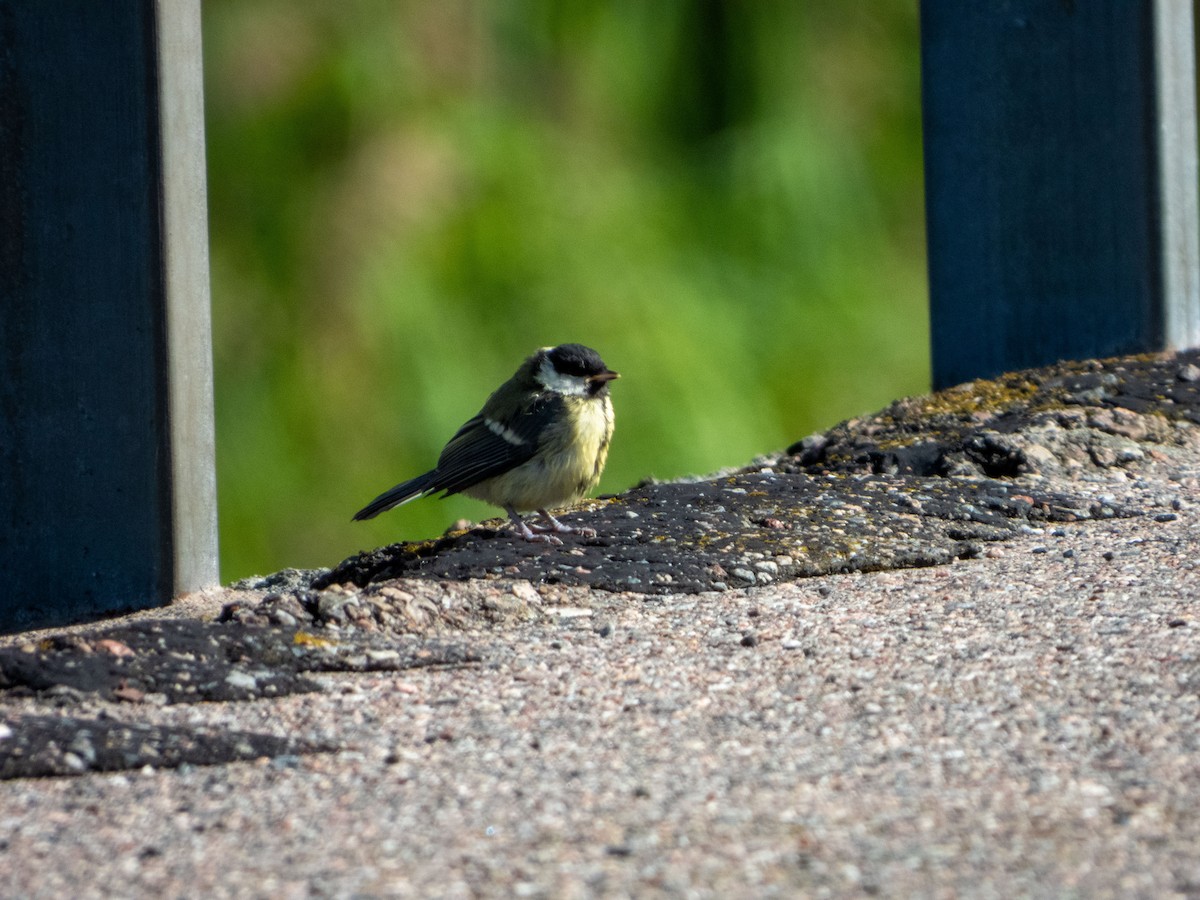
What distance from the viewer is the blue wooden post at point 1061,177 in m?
5.81

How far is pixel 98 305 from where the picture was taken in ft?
14.4

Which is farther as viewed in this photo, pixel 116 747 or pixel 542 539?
pixel 542 539

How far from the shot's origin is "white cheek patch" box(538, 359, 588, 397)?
482 cm

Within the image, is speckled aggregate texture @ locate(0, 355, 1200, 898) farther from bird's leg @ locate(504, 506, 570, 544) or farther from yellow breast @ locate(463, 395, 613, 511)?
yellow breast @ locate(463, 395, 613, 511)

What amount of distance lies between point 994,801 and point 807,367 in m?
6.86

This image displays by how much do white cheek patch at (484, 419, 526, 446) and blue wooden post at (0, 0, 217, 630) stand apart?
895mm

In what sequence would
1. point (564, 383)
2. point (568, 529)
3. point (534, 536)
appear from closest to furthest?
point (534, 536) < point (568, 529) < point (564, 383)

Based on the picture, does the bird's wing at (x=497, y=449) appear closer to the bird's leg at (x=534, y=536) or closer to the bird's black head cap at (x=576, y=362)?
the bird's black head cap at (x=576, y=362)

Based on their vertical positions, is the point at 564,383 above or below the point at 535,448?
above

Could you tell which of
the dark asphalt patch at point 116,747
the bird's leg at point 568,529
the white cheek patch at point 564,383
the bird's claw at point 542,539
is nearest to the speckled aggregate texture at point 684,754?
the dark asphalt patch at point 116,747

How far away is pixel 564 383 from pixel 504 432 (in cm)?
27

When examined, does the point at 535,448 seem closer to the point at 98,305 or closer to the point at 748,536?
the point at 748,536

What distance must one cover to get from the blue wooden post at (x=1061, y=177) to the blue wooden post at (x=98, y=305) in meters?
3.14

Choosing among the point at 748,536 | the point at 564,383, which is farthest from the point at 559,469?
the point at 748,536
